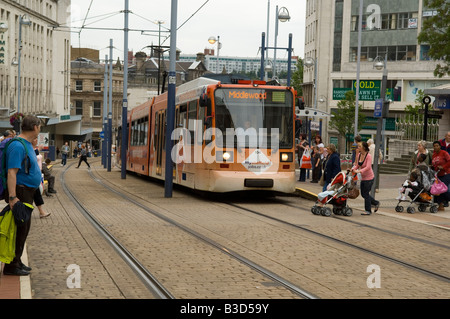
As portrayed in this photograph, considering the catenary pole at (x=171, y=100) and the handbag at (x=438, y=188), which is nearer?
the handbag at (x=438, y=188)

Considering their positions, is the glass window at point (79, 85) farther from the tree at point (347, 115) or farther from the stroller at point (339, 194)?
the stroller at point (339, 194)

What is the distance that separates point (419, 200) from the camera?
1803 centimetres

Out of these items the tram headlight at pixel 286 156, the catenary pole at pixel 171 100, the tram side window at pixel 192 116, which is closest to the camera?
the tram headlight at pixel 286 156

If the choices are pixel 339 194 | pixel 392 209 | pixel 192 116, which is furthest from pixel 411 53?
pixel 339 194

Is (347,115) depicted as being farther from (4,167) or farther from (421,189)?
(4,167)

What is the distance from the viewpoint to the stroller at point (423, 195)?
696 inches

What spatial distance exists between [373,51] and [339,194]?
62.8 m

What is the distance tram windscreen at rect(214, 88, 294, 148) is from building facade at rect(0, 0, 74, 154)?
3632 centimetres

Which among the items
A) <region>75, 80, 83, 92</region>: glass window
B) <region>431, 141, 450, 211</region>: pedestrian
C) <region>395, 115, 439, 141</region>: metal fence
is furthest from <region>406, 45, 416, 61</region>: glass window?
<region>75, 80, 83, 92</region>: glass window

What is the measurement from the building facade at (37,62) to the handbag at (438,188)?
40.2 m

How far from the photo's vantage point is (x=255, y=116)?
19.5 m

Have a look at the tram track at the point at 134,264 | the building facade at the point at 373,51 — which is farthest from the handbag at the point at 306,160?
the building facade at the point at 373,51
